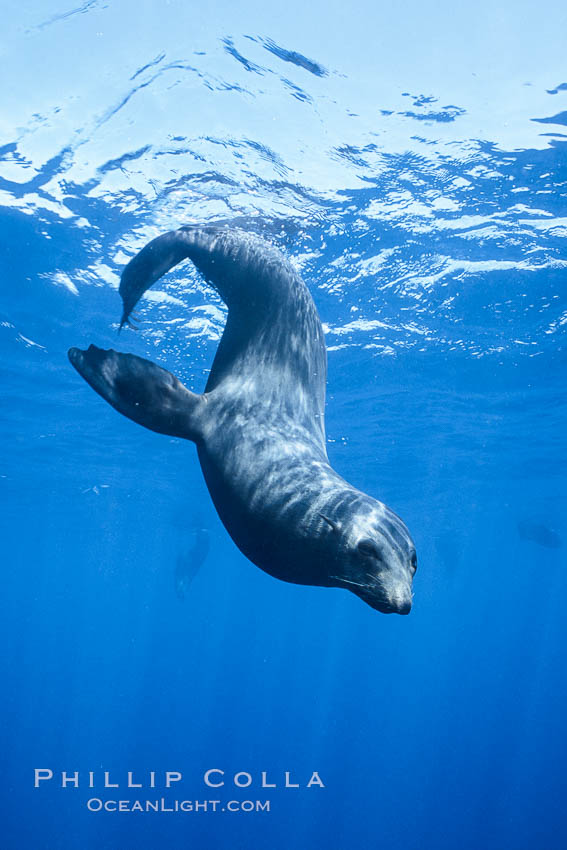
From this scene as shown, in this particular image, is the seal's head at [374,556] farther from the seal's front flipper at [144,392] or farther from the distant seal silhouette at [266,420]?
the seal's front flipper at [144,392]

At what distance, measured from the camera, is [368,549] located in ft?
6.34

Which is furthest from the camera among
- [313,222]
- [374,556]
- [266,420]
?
[313,222]

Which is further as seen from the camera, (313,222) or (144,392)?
(313,222)

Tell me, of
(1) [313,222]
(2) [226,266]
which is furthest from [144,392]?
(1) [313,222]

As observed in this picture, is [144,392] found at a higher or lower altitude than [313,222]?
lower

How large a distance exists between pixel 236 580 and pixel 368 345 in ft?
200

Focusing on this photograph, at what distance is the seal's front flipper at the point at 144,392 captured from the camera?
9.37 ft

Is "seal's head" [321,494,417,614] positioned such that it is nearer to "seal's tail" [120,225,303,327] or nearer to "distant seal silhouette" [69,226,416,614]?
"distant seal silhouette" [69,226,416,614]

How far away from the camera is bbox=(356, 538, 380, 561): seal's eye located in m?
1.91

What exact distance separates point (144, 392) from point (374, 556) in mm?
1571

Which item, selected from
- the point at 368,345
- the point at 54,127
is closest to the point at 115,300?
the point at 54,127

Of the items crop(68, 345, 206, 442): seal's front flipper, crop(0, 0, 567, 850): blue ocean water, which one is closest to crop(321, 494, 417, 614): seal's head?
crop(68, 345, 206, 442): seal's front flipper

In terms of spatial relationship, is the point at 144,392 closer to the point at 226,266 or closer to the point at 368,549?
the point at 368,549

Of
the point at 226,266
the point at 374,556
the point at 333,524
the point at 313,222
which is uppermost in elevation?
the point at 313,222
